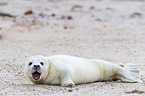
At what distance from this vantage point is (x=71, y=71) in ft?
14.9

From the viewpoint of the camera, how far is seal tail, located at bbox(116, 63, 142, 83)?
485 centimetres

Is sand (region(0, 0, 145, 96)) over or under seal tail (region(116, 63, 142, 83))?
over

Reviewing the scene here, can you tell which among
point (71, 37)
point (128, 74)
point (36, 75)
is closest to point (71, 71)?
point (36, 75)

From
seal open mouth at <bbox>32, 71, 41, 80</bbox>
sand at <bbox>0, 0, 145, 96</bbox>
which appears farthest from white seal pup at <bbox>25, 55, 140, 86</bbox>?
sand at <bbox>0, 0, 145, 96</bbox>

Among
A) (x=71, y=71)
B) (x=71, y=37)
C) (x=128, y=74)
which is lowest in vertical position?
(x=128, y=74)

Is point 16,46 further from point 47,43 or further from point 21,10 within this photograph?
point 21,10

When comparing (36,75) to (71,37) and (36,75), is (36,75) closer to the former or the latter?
(36,75)

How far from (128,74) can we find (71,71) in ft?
3.54

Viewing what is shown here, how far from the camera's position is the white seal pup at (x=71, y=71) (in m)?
4.44

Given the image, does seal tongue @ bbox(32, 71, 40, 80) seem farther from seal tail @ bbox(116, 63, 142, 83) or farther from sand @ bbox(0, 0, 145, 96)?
seal tail @ bbox(116, 63, 142, 83)

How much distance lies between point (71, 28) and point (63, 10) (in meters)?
3.19

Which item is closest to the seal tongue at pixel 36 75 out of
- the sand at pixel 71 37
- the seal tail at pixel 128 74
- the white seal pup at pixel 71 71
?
the white seal pup at pixel 71 71

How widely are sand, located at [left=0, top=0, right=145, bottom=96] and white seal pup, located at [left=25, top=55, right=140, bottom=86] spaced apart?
139mm

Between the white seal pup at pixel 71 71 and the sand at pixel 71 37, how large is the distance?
14 cm
